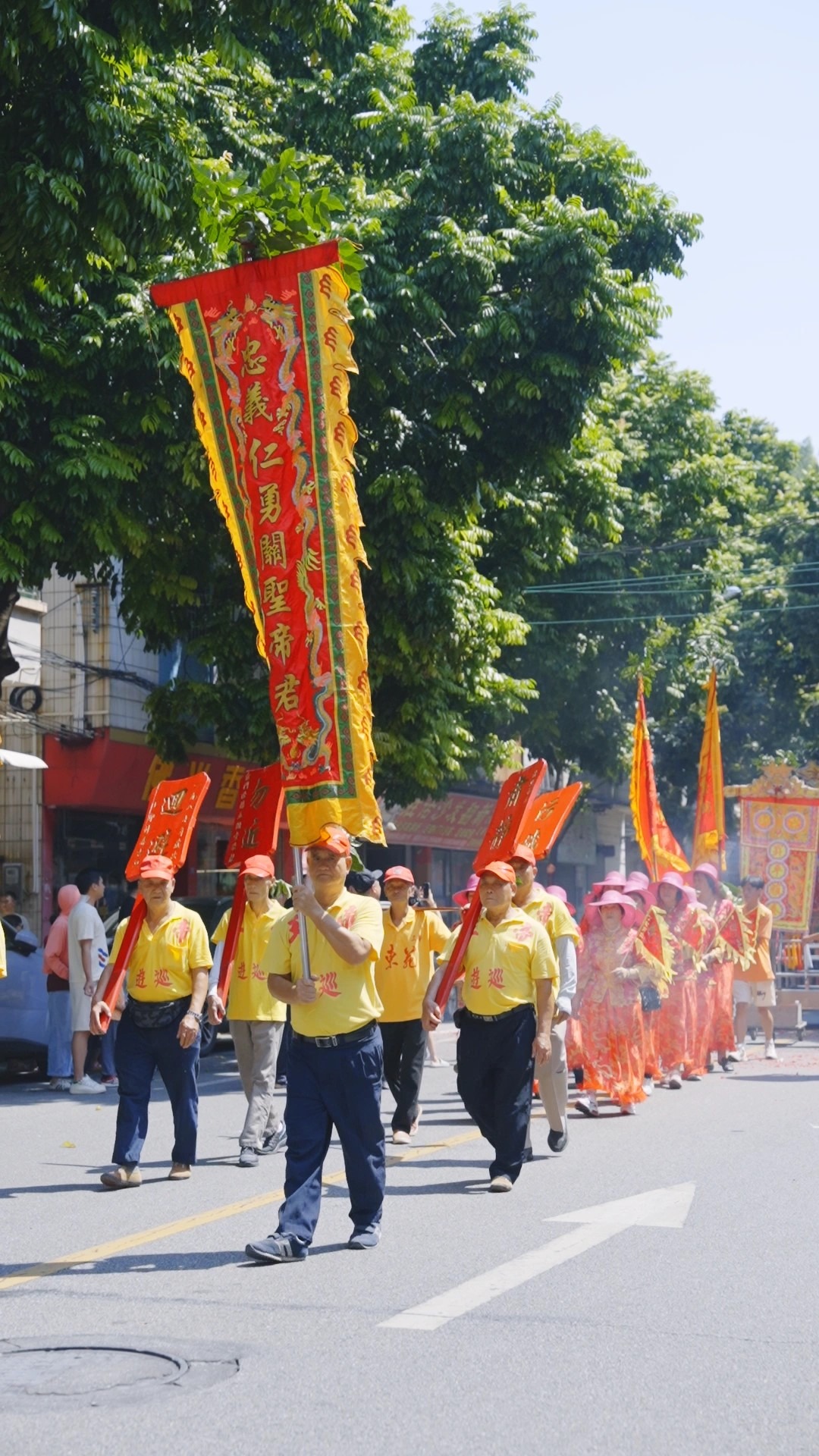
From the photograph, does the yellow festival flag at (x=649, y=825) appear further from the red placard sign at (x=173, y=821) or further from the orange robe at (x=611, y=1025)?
the red placard sign at (x=173, y=821)

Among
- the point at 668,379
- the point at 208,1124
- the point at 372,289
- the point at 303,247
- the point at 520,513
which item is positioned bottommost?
the point at 208,1124

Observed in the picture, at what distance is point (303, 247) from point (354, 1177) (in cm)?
394

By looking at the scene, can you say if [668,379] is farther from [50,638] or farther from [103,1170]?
[103,1170]

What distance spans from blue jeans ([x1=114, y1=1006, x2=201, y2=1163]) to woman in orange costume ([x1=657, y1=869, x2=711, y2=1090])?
597cm

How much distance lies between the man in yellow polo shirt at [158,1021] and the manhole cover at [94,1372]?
3424mm

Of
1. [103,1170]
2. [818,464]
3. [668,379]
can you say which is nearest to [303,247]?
[103,1170]

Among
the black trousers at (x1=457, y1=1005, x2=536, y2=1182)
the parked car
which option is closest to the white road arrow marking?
the black trousers at (x1=457, y1=1005, x2=536, y2=1182)

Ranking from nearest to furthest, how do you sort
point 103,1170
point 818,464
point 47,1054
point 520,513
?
1. point 103,1170
2. point 47,1054
3. point 520,513
4. point 818,464

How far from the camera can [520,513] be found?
64.0 ft

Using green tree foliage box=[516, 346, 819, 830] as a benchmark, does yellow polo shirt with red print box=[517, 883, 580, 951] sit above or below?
below

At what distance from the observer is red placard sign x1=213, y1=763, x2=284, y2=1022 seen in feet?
35.5

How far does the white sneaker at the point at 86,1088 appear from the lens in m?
14.4

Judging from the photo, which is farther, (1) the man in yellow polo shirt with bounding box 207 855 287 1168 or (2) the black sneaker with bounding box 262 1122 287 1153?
(2) the black sneaker with bounding box 262 1122 287 1153

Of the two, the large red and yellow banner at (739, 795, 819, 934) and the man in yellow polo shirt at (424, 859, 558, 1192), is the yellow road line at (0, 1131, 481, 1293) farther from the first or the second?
the large red and yellow banner at (739, 795, 819, 934)
